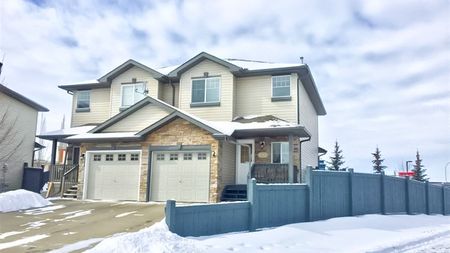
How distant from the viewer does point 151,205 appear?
618 inches

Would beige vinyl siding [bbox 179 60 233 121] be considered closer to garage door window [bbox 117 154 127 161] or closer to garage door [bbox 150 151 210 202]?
garage door [bbox 150 151 210 202]

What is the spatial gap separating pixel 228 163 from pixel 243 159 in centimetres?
108

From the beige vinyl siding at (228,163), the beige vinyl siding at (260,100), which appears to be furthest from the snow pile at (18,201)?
the beige vinyl siding at (260,100)

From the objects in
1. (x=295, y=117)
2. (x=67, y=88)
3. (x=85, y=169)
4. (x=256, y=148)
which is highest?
(x=67, y=88)

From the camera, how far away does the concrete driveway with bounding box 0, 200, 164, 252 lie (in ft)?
30.6

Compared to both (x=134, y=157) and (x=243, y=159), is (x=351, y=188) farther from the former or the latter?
(x=134, y=157)

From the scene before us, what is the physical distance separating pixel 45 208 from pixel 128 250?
9.30 metres

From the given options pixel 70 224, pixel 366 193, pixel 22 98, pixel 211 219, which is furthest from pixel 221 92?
pixel 22 98

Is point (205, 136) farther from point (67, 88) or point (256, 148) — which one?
point (67, 88)

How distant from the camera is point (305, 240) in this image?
1047 centimetres

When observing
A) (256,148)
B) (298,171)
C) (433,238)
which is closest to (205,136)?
(256,148)

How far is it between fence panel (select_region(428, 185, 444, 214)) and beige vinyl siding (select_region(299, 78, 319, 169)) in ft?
22.3

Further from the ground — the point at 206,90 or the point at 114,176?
the point at 206,90

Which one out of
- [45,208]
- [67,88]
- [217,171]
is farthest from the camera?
[67,88]
